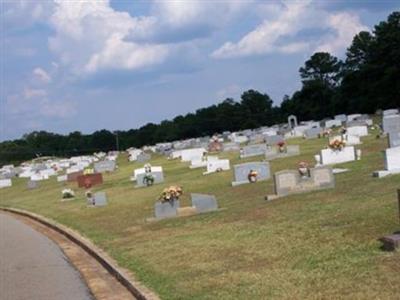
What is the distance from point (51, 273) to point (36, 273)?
0.29 m

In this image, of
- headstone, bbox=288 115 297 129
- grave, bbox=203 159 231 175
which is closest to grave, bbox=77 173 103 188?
grave, bbox=203 159 231 175

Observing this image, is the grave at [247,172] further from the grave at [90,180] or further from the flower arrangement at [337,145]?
the grave at [90,180]

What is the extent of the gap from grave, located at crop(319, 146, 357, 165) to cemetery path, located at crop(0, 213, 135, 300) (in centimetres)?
1058

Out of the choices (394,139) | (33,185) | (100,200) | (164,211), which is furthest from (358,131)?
(33,185)

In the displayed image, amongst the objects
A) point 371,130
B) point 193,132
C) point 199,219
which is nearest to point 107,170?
point 371,130

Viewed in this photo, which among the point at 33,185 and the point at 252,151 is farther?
the point at 33,185

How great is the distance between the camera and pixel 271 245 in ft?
34.4

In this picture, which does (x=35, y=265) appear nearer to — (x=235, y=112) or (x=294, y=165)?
(x=294, y=165)

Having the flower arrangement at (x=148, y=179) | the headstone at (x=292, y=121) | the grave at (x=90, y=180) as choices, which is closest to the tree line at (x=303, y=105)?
the headstone at (x=292, y=121)

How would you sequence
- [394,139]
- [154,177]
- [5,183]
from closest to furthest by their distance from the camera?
[394,139] < [154,177] < [5,183]

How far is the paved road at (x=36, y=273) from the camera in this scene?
10266 mm

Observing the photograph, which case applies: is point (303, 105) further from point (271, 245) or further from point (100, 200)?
point (271, 245)

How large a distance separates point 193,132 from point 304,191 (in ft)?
362

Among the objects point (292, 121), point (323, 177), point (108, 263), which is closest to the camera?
point (108, 263)
